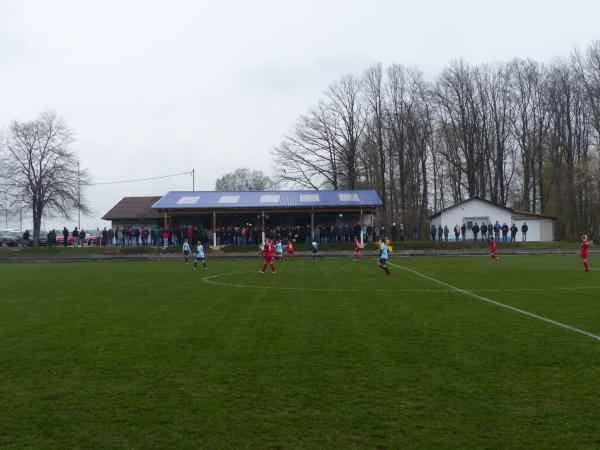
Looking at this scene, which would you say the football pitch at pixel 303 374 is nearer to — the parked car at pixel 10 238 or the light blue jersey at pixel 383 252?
the light blue jersey at pixel 383 252

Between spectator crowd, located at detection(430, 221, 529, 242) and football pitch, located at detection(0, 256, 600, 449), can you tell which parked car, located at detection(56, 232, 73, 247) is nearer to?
spectator crowd, located at detection(430, 221, 529, 242)

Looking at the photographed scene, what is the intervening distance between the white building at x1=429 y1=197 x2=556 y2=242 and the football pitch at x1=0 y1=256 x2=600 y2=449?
140ft

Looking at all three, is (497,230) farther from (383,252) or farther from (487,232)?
(383,252)

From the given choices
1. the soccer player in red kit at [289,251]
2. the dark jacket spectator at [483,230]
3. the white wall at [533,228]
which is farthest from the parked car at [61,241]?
the white wall at [533,228]

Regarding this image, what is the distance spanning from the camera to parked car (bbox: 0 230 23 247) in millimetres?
65456

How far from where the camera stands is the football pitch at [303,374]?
5.64m

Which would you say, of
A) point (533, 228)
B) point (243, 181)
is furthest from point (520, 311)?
point (243, 181)

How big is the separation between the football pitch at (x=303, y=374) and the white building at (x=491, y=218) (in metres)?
42.6

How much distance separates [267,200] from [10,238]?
110ft

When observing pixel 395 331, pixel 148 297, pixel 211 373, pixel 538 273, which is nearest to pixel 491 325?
pixel 395 331

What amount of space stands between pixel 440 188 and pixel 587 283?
174 ft

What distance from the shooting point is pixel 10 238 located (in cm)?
6775

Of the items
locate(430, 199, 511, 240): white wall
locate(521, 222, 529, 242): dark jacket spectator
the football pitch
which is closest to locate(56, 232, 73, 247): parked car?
locate(430, 199, 511, 240): white wall

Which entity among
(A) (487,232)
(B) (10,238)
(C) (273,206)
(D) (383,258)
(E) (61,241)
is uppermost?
(C) (273,206)
